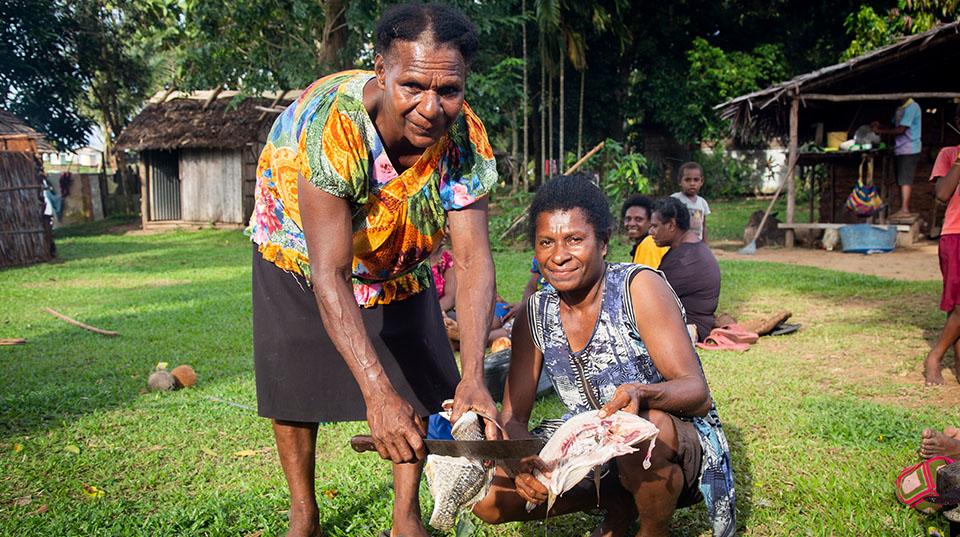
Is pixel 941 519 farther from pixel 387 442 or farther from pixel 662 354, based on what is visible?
pixel 387 442

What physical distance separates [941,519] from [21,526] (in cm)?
346

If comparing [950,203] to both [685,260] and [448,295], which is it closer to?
[685,260]

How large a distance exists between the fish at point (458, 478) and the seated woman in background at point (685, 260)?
12.0 feet

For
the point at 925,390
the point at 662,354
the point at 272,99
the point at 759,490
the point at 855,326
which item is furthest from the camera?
the point at 272,99

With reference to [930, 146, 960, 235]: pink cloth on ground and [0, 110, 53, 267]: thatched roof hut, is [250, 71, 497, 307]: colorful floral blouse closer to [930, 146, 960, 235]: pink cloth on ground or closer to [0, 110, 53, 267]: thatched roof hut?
[930, 146, 960, 235]: pink cloth on ground

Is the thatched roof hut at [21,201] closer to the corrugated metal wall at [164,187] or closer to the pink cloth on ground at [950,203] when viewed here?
the corrugated metal wall at [164,187]

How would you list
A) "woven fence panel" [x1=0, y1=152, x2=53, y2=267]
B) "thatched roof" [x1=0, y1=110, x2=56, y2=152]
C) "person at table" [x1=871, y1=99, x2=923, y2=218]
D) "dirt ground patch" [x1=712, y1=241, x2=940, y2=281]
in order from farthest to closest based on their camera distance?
1. "thatched roof" [x1=0, y1=110, x2=56, y2=152]
2. "woven fence panel" [x1=0, y1=152, x2=53, y2=267]
3. "person at table" [x1=871, y1=99, x2=923, y2=218]
4. "dirt ground patch" [x1=712, y1=241, x2=940, y2=281]

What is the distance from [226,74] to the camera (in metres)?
15.1

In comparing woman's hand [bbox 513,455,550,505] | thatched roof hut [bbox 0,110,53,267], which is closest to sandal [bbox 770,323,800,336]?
woman's hand [bbox 513,455,550,505]

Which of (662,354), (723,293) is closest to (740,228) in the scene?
(723,293)

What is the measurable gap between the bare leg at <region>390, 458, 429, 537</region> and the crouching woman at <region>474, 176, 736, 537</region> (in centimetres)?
25

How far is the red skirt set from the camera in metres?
4.74

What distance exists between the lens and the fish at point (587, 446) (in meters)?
2.20

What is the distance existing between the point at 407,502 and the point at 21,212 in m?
12.7
